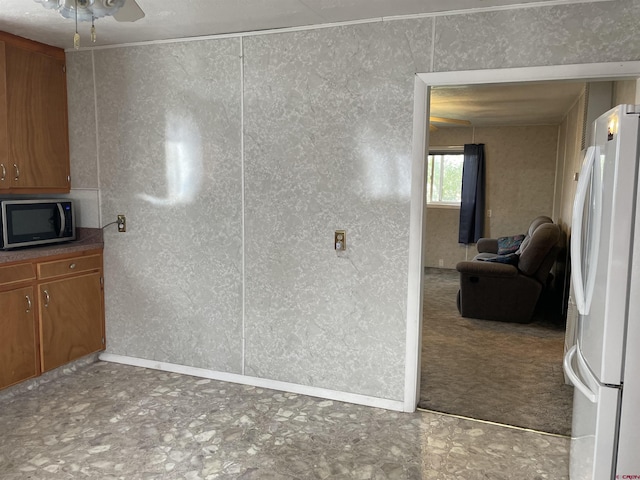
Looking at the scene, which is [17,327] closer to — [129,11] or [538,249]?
[129,11]

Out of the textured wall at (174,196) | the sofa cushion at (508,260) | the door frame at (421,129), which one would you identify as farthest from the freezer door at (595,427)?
the sofa cushion at (508,260)

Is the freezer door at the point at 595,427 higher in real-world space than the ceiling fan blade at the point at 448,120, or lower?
lower

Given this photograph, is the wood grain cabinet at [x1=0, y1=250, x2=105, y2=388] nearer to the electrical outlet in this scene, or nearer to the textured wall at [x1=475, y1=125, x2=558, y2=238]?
the electrical outlet

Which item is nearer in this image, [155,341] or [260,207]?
[260,207]

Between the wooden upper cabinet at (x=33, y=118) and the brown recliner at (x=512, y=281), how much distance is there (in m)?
3.83

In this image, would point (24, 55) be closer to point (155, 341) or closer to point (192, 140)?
point (192, 140)

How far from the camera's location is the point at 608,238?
1763 mm

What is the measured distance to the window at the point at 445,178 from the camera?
8453 mm

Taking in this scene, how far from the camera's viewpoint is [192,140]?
3498 millimetres

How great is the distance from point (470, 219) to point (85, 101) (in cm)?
592

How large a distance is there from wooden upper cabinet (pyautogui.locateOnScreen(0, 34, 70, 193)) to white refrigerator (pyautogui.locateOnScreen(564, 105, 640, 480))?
11.1 ft

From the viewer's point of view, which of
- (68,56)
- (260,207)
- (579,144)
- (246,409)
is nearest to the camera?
(246,409)

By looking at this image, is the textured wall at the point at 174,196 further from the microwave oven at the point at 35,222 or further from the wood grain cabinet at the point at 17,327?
the wood grain cabinet at the point at 17,327

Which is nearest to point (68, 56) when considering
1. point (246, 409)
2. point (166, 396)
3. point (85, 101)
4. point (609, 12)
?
point (85, 101)
